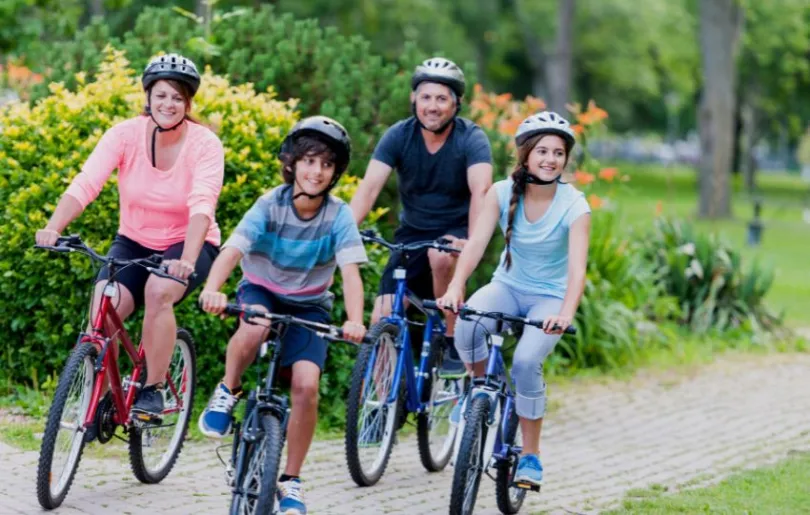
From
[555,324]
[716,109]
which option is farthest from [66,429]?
[716,109]

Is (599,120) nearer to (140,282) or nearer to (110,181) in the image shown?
(110,181)

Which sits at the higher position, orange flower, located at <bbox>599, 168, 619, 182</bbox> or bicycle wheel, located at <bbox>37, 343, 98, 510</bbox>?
orange flower, located at <bbox>599, 168, 619, 182</bbox>

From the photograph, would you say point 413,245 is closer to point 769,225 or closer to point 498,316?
point 498,316

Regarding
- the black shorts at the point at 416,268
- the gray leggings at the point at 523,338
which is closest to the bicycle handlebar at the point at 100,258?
the gray leggings at the point at 523,338

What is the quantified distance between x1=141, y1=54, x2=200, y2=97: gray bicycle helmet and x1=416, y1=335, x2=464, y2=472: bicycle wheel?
1988 millimetres

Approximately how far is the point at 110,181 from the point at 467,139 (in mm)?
2145

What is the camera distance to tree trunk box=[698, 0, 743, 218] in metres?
31.3

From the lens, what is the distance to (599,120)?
41.3 feet

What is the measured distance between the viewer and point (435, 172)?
7.63m

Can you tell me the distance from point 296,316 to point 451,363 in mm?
1914

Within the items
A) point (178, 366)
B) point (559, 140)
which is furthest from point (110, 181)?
point (559, 140)

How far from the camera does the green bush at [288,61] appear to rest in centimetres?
981

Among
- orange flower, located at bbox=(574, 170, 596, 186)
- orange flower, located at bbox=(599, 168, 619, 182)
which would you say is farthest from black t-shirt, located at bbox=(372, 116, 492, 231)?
orange flower, located at bbox=(599, 168, 619, 182)

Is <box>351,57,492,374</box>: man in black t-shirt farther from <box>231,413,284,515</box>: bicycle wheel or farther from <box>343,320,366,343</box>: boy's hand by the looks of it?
<box>231,413,284,515</box>: bicycle wheel
